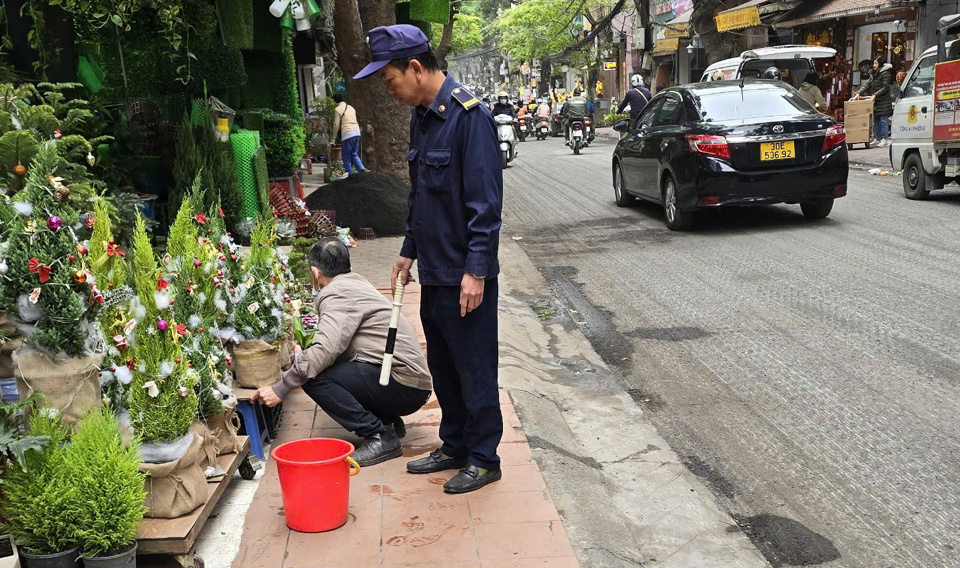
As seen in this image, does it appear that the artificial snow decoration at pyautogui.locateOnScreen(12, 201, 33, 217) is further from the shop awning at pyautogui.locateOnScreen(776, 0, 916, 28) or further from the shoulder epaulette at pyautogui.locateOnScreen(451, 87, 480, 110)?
the shop awning at pyautogui.locateOnScreen(776, 0, 916, 28)

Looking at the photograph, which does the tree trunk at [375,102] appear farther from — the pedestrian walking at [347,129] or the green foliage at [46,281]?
the green foliage at [46,281]

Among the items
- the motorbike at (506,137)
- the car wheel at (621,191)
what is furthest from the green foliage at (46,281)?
the motorbike at (506,137)

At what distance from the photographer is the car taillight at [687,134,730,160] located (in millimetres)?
9953

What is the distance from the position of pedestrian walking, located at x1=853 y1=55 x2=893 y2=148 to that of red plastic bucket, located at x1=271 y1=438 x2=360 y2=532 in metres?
18.5

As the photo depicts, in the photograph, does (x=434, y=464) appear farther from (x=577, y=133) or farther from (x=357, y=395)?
(x=577, y=133)

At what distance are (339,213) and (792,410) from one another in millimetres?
6900

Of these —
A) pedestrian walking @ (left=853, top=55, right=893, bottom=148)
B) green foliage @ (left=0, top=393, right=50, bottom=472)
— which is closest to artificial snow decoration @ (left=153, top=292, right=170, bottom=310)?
green foliage @ (left=0, top=393, right=50, bottom=472)

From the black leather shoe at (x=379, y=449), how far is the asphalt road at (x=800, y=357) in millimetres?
1260

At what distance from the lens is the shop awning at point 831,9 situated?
789 inches

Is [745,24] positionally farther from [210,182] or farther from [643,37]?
[210,182]

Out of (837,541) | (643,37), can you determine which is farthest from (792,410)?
(643,37)

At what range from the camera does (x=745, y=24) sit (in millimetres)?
23500

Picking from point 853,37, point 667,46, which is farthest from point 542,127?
point 853,37

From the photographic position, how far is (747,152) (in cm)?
991
